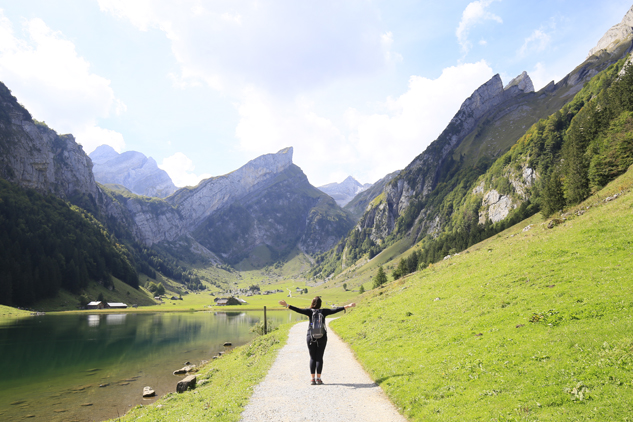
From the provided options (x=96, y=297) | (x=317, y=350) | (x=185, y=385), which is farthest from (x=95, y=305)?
(x=317, y=350)

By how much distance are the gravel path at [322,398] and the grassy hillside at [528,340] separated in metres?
0.88

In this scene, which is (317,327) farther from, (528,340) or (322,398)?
(528,340)

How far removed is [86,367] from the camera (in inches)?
1658

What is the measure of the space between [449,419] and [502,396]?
2307 millimetres

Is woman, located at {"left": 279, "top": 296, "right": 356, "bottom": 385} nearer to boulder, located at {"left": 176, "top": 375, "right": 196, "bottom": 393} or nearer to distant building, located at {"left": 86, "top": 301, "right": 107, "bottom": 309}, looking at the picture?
boulder, located at {"left": 176, "top": 375, "right": 196, "bottom": 393}

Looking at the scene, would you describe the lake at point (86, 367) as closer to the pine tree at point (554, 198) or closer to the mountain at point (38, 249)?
the mountain at point (38, 249)

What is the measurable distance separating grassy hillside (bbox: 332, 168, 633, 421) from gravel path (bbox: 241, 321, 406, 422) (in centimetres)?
88

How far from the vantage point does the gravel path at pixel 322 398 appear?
39.2 ft

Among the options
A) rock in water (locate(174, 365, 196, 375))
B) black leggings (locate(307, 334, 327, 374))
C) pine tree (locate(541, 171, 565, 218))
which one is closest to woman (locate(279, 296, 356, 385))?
black leggings (locate(307, 334, 327, 374))

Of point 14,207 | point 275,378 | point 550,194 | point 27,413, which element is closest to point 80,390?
point 27,413

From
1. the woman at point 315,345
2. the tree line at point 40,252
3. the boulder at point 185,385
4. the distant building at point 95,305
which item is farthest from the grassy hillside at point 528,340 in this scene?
the distant building at point 95,305

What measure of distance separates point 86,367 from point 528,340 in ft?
177

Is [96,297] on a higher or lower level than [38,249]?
lower

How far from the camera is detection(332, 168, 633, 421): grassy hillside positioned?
10086 millimetres
